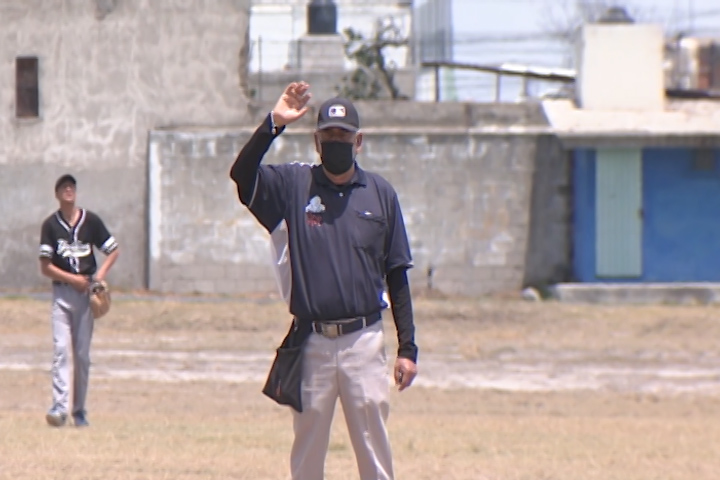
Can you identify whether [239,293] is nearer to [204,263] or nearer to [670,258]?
[204,263]

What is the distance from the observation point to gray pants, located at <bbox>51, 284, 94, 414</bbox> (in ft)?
39.0

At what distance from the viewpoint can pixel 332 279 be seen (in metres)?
6.67

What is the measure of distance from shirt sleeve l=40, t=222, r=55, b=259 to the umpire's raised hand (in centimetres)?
565

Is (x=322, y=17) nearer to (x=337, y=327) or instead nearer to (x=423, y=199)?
(x=423, y=199)

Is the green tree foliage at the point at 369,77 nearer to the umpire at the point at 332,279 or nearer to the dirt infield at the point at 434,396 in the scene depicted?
the dirt infield at the point at 434,396

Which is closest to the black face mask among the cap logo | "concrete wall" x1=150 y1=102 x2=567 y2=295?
the cap logo

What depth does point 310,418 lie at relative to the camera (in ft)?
22.1

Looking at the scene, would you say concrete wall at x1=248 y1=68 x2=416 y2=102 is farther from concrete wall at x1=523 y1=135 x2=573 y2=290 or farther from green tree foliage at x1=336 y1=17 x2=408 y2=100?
concrete wall at x1=523 y1=135 x2=573 y2=290

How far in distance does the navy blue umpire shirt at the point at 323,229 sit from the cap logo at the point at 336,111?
0.28 m

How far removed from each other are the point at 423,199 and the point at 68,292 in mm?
14974

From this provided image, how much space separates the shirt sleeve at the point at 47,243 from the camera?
38.9 ft

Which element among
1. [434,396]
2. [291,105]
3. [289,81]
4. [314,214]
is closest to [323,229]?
[314,214]

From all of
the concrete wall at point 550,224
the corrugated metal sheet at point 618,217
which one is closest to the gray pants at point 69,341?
the concrete wall at point 550,224

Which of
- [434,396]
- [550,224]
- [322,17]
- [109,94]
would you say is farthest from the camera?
[322,17]
